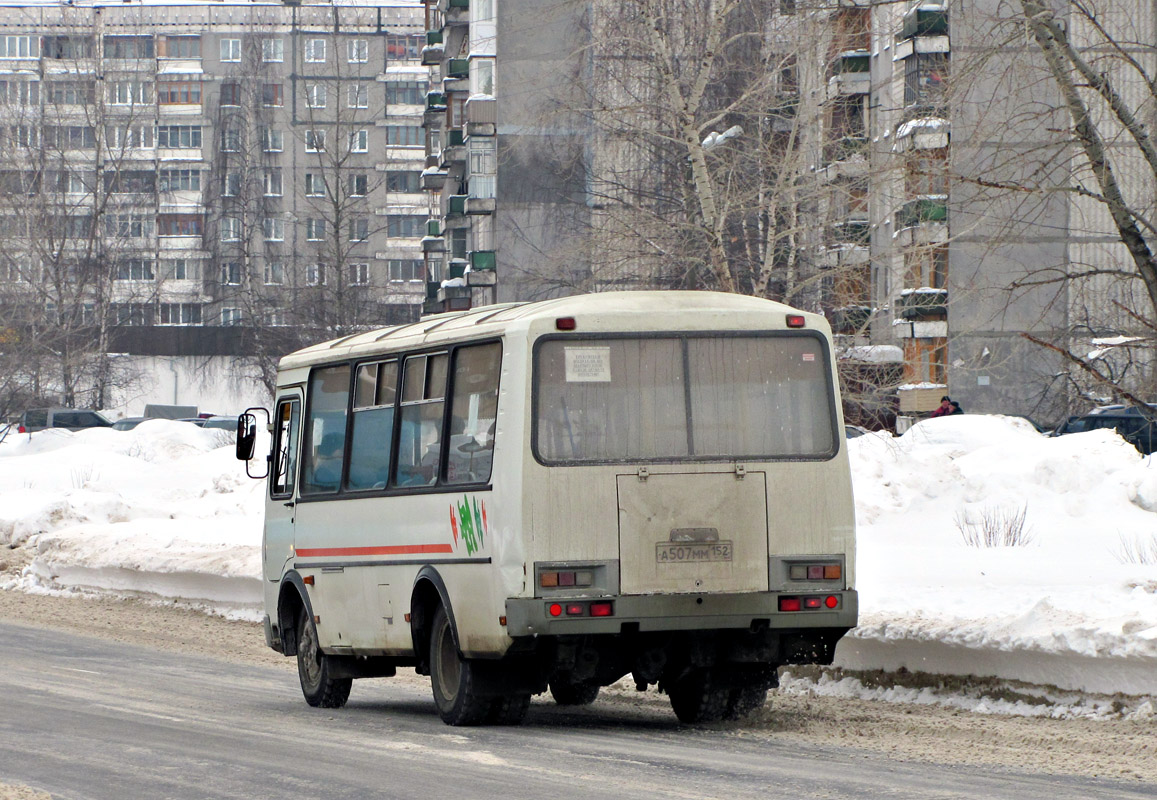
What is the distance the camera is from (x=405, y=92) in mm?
101062

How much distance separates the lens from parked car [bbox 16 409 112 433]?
218ft

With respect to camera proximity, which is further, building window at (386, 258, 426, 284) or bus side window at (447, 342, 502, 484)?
building window at (386, 258, 426, 284)

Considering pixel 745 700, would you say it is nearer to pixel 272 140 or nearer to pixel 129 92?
pixel 129 92

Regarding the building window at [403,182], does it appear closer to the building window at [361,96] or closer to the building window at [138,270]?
the building window at [361,96]

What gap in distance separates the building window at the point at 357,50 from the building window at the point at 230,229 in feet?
35.8

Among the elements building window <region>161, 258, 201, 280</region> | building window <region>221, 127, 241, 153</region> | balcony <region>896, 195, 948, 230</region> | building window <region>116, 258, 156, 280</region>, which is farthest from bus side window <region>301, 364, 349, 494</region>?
building window <region>161, 258, 201, 280</region>

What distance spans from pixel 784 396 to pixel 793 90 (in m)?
17.7

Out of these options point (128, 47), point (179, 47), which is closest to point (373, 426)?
point (128, 47)

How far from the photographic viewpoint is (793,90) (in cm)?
2795

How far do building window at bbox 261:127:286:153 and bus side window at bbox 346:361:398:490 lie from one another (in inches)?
3205

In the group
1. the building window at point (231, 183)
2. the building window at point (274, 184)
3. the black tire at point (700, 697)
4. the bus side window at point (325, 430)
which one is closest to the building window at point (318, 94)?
the building window at point (274, 184)

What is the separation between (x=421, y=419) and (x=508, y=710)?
1920 mm

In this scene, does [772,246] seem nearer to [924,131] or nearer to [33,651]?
[924,131]

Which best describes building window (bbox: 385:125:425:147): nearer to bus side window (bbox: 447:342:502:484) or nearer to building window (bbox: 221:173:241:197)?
building window (bbox: 221:173:241:197)
